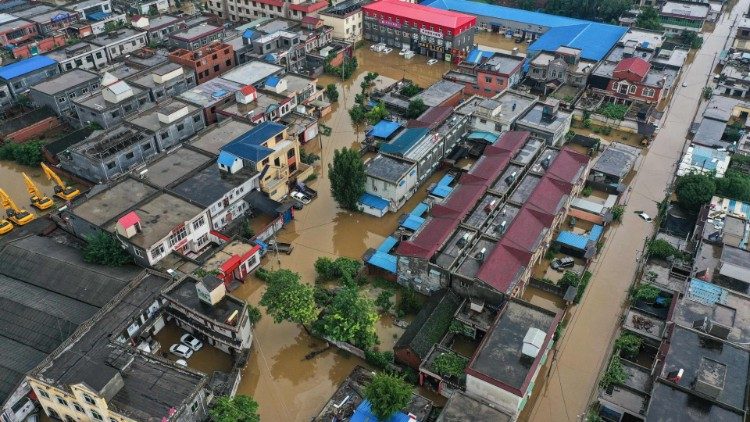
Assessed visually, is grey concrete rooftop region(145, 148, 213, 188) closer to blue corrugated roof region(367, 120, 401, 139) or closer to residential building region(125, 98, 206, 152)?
residential building region(125, 98, 206, 152)

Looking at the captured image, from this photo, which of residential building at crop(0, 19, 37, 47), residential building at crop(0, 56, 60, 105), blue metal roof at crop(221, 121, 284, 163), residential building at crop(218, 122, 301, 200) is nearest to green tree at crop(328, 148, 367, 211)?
residential building at crop(218, 122, 301, 200)

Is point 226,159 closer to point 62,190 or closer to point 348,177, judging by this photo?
point 348,177

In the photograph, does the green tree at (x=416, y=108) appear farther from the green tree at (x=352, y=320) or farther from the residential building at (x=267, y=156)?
the green tree at (x=352, y=320)

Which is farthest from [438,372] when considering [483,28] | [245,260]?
[483,28]

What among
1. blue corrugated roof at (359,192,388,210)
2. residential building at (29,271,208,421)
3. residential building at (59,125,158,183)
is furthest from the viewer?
residential building at (59,125,158,183)

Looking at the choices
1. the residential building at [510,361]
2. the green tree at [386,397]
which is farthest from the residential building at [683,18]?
the green tree at [386,397]

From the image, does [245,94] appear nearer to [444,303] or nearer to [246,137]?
[246,137]
